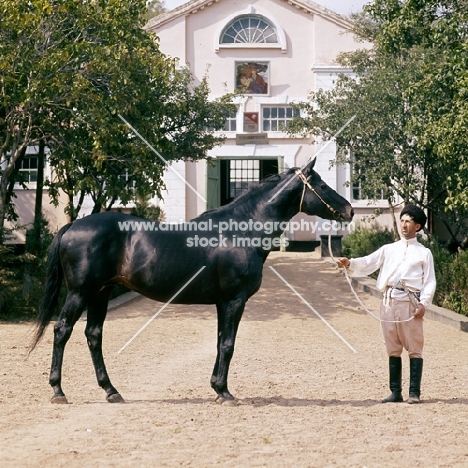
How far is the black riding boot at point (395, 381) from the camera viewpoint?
26.8 feet

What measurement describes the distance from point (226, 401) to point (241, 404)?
0.16 m

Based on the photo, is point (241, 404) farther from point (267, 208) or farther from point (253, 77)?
point (253, 77)

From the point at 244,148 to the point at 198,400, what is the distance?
64.6 feet

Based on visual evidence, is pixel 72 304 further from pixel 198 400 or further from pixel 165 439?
pixel 165 439

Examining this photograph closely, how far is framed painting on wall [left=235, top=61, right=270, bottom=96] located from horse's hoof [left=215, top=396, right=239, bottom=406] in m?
20.8

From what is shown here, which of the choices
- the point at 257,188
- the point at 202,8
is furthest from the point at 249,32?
the point at 257,188

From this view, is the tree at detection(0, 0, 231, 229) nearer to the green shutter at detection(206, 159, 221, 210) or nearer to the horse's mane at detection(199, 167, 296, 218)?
the horse's mane at detection(199, 167, 296, 218)

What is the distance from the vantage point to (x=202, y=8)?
2767 cm

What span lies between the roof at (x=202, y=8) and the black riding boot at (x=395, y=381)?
68.2 feet

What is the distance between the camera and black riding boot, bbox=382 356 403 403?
8.17m

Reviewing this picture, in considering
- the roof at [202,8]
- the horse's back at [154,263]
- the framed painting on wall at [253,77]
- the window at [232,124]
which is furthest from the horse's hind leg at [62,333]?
the roof at [202,8]

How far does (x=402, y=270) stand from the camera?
802 centimetres

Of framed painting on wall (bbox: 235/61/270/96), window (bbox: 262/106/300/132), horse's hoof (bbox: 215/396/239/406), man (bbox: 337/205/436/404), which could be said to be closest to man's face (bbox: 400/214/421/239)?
man (bbox: 337/205/436/404)

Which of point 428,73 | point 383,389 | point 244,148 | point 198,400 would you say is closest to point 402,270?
point 383,389
